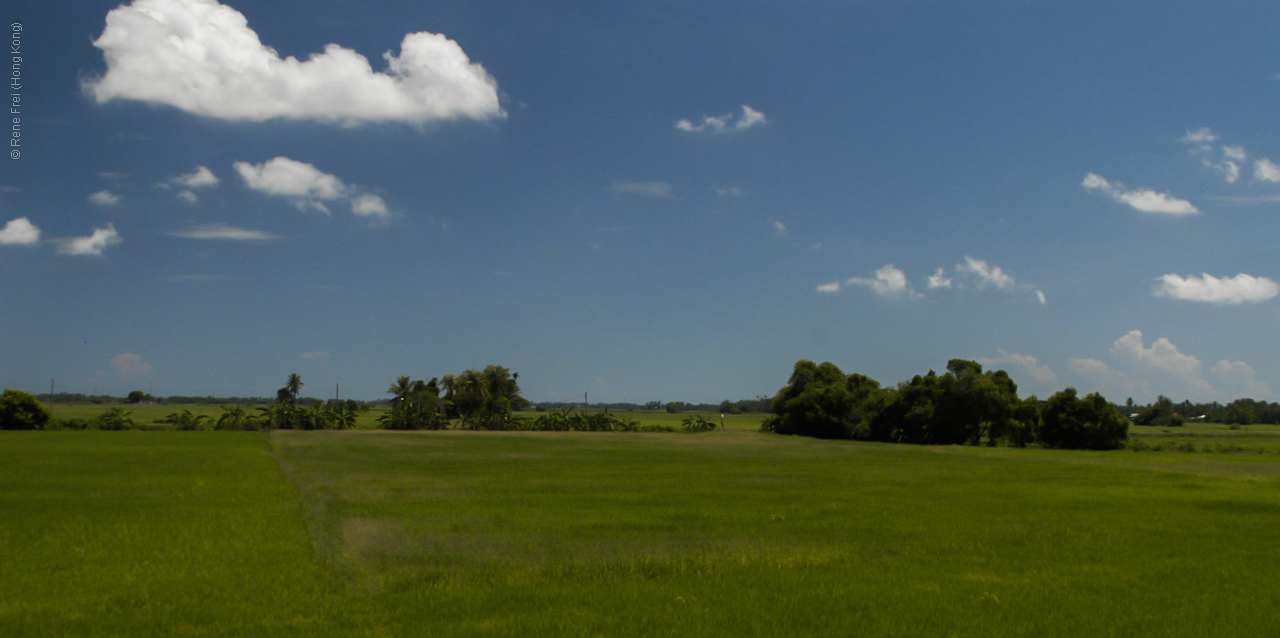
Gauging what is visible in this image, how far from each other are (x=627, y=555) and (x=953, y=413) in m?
72.4

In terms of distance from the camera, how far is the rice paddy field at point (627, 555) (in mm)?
12273

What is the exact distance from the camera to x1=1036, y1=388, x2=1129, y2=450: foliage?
239 feet

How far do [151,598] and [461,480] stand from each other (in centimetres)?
2151

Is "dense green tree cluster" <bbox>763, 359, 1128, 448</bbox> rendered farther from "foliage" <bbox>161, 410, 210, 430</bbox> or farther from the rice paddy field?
"foliage" <bbox>161, 410, 210, 430</bbox>

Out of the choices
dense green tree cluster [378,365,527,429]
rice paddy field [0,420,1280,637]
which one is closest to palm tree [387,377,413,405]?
dense green tree cluster [378,365,527,429]

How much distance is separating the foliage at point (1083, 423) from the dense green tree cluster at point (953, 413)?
9cm

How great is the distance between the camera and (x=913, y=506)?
2634cm

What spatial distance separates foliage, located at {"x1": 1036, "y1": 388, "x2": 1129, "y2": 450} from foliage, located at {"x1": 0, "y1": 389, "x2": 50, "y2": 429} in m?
108

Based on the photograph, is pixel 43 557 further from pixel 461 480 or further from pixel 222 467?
pixel 222 467

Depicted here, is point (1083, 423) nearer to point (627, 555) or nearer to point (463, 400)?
point (627, 555)

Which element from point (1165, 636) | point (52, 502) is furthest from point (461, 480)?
point (1165, 636)

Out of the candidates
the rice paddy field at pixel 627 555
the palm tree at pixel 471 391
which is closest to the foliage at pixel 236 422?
the palm tree at pixel 471 391

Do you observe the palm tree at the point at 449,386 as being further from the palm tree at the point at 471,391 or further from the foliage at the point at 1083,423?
the foliage at the point at 1083,423

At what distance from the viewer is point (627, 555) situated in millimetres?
17312
